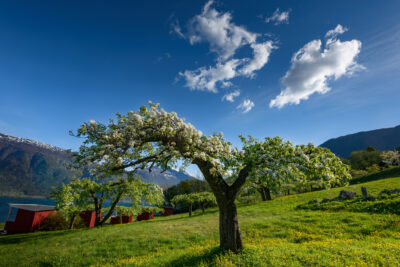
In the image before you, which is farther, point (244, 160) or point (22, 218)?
point (22, 218)

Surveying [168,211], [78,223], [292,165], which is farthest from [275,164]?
[168,211]

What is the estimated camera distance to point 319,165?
30.9 ft

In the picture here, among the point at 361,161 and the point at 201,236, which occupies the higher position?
the point at 361,161

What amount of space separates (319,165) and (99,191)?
3197 cm


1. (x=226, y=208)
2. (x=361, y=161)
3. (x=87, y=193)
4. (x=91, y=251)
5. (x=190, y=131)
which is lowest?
(x=91, y=251)

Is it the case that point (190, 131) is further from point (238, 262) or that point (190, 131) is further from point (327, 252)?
point (327, 252)

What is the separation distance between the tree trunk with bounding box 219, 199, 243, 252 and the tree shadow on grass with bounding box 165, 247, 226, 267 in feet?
1.72

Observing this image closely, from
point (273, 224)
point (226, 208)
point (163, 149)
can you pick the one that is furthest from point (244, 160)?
point (273, 224)

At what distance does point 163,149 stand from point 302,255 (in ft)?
31.5

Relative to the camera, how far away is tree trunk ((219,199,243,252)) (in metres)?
10.5

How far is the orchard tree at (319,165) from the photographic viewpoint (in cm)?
947

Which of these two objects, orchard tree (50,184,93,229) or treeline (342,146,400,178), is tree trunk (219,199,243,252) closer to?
orchard tree (50,184,93,229)

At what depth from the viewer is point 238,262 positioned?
9.07m

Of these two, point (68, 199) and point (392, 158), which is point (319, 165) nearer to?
point (68, 199)
